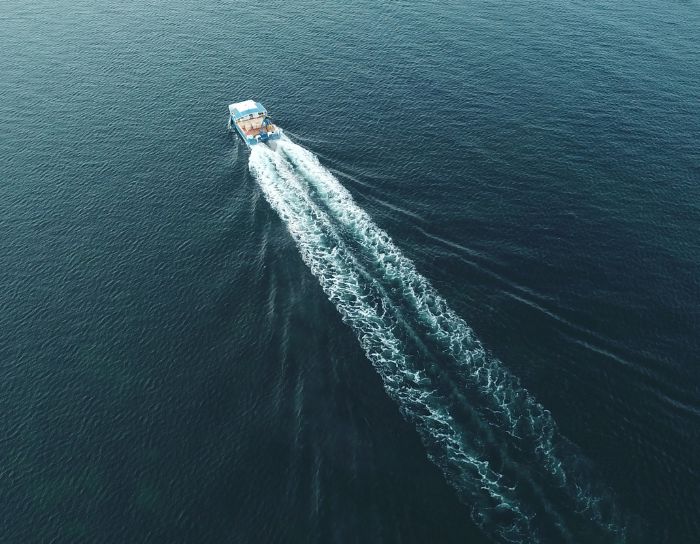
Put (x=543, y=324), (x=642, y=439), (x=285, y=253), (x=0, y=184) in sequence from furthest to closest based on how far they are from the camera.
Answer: (x=0, y=184) → (x=285, y=253) → (x=543, y=324) → (x=642, y=439)

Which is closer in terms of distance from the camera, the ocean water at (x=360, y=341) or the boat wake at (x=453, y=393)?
the boat wake at (x=453, y=393)

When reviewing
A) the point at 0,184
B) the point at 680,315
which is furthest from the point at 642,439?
the point at 0,184

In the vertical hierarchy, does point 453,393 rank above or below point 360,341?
above

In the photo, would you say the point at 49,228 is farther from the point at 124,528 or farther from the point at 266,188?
→ the point at 124,528

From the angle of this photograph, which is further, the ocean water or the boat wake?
the ocean water
